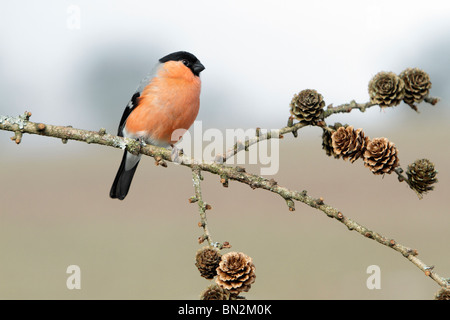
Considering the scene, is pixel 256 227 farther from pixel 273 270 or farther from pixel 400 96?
pixel 400 96

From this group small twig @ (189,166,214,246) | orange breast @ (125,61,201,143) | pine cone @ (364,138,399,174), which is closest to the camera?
small twig @ (189,166,214,246)

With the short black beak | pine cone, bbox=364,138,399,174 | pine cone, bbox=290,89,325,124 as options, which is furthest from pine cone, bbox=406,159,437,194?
the short black beak

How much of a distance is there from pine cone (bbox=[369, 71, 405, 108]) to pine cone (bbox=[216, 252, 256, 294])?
792 millimetres

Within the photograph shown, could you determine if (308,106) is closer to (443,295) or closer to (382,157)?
(382,157)

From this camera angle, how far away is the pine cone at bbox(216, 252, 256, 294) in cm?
163

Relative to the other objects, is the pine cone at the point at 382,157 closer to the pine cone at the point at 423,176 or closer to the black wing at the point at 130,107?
the pine cone at the point at 423,176

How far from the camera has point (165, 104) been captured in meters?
3.38

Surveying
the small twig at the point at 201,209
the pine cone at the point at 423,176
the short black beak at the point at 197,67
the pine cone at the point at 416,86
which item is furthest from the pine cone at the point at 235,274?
the short black beak at the point at 197,67

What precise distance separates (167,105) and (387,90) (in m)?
1.72

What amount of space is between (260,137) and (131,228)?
26.4m

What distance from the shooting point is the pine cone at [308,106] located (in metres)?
1.93

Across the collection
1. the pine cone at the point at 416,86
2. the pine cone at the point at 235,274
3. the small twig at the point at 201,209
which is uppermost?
the pine cone at the point at 416,86

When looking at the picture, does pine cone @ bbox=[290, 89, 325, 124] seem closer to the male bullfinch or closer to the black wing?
the male bullfinch

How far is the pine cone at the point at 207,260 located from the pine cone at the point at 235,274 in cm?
3
